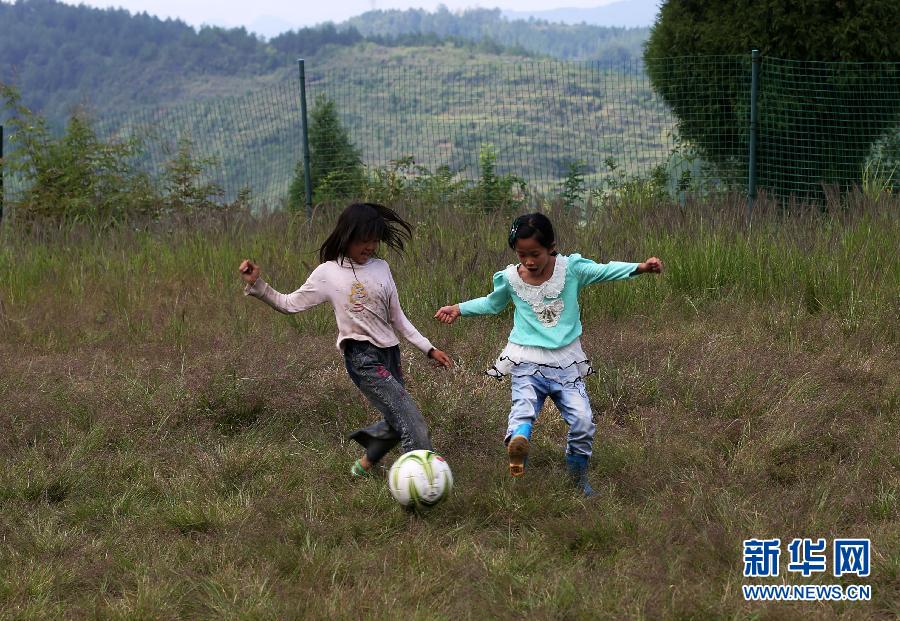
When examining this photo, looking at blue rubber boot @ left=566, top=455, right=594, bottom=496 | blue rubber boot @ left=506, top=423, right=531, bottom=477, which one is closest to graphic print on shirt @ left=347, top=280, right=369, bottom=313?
blue rubber boot @ left=506, top=423, right=531, bottom=477

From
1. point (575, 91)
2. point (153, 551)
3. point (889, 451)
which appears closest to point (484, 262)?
point (889, 451)

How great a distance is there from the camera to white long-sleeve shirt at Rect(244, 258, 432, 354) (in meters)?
5.31

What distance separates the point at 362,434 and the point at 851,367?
3280mm

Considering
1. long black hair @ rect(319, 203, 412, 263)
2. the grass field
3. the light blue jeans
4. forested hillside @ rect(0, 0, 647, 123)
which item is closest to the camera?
the grass field

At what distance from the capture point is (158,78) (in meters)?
73.0

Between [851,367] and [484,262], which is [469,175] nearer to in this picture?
[484,262]

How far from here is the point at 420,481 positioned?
16.1 feet

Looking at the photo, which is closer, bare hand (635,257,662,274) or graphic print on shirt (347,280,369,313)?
bare hand (635,257,662,274)

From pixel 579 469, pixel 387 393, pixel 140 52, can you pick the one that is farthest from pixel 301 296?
pixel 140 52

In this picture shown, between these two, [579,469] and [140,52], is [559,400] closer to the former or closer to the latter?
[579,469]

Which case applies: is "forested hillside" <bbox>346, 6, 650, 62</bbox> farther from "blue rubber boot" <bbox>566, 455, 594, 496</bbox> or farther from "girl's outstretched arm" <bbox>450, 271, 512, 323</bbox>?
"blue rubber boot" <bbox>566, 455, 594, 496</bbox>

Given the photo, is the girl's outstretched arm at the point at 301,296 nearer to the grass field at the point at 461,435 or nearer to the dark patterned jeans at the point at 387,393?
the dark patterned jeans at the point at 387,393

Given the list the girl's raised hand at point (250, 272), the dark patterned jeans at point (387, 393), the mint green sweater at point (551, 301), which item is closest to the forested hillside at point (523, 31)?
the mint green sweater at point (551, 301)

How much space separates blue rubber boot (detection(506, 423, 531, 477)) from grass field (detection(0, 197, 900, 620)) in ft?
0.43
